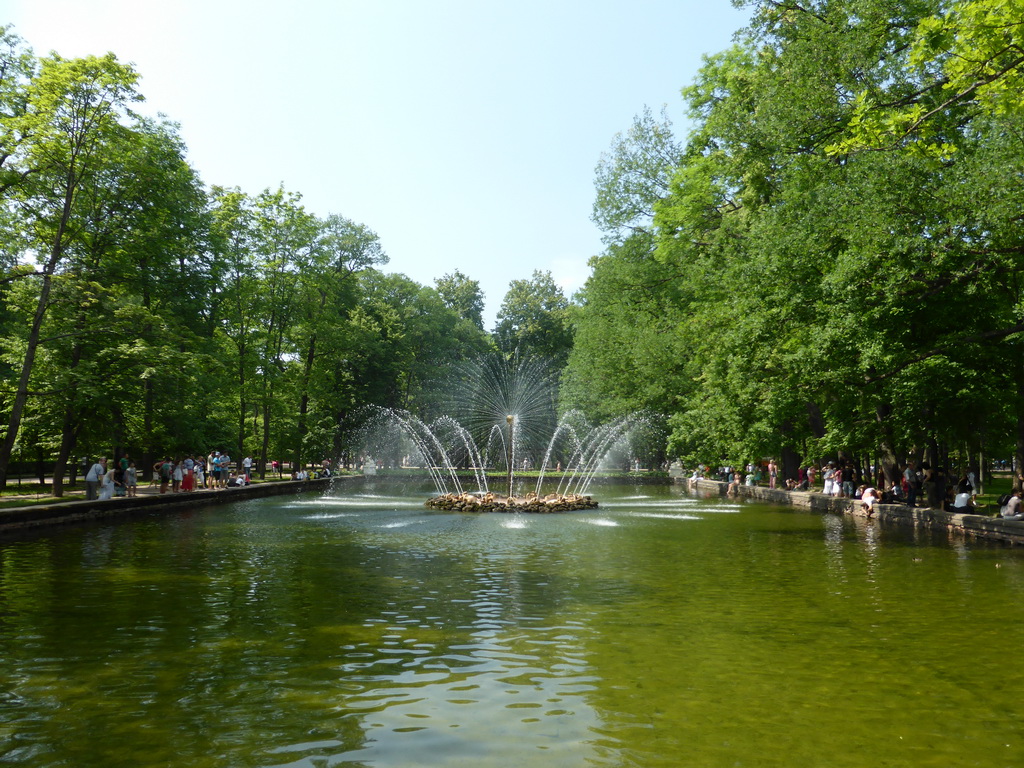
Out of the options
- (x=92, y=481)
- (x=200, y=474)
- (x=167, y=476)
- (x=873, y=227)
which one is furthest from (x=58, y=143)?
(x=873, y=227)

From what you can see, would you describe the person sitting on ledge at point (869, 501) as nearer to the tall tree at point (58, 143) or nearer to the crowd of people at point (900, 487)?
the crowd of people at point (900, 487)

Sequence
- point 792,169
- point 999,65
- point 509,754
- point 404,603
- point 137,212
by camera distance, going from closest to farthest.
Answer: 1. point 509,754
2. point 404,603
3. point 999,65
4. point 792,169
5. point 137,212

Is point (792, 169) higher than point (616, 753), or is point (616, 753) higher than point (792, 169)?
point (792, 169)

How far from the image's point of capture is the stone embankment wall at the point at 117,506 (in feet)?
69.9

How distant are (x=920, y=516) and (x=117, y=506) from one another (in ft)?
79.0

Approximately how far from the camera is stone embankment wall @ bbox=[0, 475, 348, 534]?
69.9 ft

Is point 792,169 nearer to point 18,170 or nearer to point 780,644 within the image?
point 780,644

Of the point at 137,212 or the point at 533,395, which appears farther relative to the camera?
the point at 533,395

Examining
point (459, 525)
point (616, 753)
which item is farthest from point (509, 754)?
point (459, 525)

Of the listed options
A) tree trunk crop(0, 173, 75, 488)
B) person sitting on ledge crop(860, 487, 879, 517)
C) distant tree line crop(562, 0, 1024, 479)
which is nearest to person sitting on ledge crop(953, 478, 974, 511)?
distant tree line crop(562, 0, 1024, 479)

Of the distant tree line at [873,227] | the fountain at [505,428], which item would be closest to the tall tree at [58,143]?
the distant tree line at [873,227]

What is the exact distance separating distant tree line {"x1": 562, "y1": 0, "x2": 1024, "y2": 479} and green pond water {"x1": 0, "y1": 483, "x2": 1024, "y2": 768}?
7.29m

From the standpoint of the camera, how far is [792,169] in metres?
25.2

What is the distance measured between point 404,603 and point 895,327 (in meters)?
17.0
